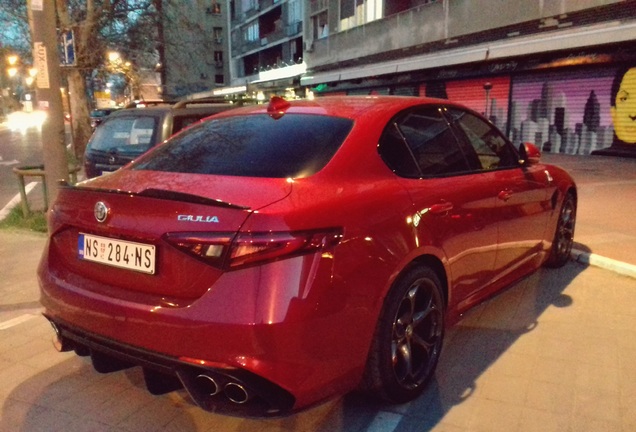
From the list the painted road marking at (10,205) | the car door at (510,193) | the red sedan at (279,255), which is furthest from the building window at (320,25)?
the red sedan at (279,255)

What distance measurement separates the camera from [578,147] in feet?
57.3

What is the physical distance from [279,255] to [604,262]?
442cm

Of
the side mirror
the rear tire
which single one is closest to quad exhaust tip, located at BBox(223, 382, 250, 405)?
the side mirror

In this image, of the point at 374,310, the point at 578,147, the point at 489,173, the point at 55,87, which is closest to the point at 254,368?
the point at 374,310

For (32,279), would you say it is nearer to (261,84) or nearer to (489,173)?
(489,173)

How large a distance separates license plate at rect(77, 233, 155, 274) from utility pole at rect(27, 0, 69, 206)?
3.61m

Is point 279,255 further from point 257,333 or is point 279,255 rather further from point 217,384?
point 217,384

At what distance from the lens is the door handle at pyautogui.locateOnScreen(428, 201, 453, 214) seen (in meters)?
3.03

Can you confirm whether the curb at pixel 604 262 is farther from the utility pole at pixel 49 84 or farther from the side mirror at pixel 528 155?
the utility pole at pixel 49 84

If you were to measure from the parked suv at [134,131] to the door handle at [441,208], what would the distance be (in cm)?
469

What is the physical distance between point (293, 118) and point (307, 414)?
5.28ft

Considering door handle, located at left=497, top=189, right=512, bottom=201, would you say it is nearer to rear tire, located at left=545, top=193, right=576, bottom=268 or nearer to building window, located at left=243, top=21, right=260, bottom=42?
rear tire, located at left=545, top=193, right=576, bottom=268

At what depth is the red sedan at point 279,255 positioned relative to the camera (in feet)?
7.45

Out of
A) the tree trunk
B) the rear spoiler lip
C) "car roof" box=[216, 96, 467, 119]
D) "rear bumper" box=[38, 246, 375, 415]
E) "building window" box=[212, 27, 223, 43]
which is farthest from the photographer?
"building window" box=[212, 27, 223, 43]
